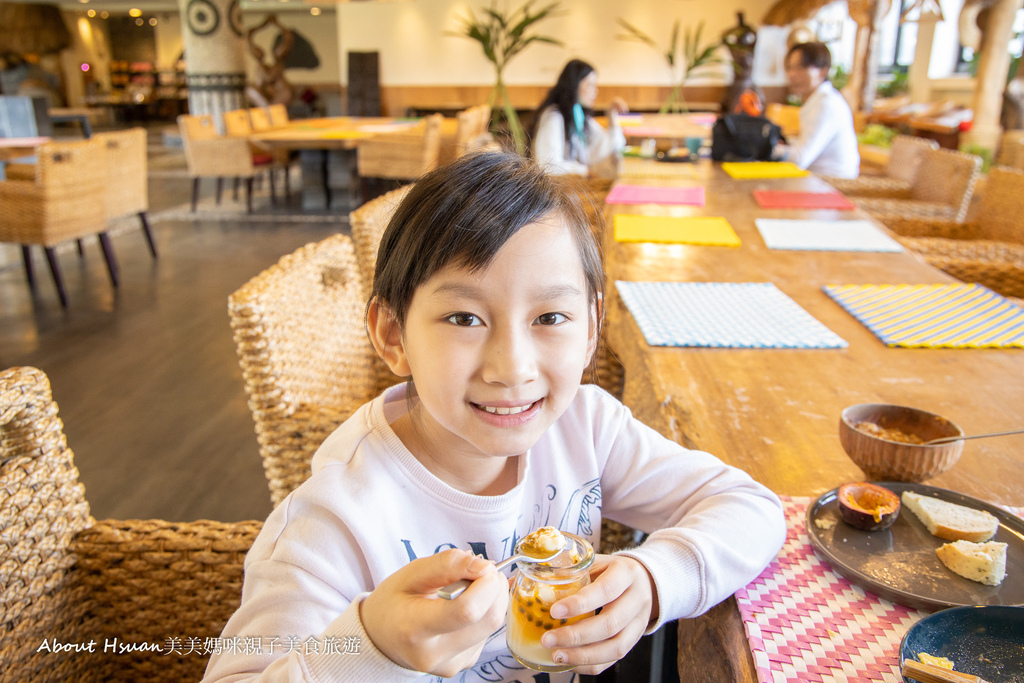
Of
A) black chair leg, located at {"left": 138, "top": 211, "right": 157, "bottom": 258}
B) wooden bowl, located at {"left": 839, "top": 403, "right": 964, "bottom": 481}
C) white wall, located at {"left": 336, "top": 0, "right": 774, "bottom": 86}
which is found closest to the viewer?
wooden bowl, located at {"left": 839, "top": 403, "right": 964, "bottom": 481}

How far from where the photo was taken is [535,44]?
1105cm

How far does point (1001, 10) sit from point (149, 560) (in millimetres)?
6587

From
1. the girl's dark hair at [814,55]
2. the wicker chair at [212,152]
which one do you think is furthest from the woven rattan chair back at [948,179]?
the wicker chair at [212,152]

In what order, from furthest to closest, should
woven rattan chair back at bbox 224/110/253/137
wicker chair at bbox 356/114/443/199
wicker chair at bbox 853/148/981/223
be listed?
1. woven rattan chair back at bbox 224/110/253/137
2. wicker chair at bbox 356/114/443/199
3. wicker chair at bbox 853/148/981/223

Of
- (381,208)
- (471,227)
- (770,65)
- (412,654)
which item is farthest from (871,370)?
(770,65)

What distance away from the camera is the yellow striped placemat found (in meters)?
1.27

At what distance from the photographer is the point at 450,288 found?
0.70 meters

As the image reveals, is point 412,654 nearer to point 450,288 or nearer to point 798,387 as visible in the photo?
point 450,288

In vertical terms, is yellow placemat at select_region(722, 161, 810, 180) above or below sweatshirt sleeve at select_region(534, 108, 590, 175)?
below

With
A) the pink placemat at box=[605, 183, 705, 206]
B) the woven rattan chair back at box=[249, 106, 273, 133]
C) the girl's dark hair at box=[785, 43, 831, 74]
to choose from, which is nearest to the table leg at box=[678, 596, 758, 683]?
the pink placemat at box=[605, 183, 705, 206]

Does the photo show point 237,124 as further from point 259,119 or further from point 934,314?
point 934,314

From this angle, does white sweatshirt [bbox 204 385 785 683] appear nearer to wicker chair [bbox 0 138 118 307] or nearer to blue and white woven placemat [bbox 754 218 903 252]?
blue and white woven placemat [bbox 754 218 903 252]

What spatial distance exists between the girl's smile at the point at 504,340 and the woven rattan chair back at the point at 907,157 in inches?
136

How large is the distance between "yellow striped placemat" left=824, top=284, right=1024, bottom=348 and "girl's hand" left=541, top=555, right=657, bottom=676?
2.80 ft
